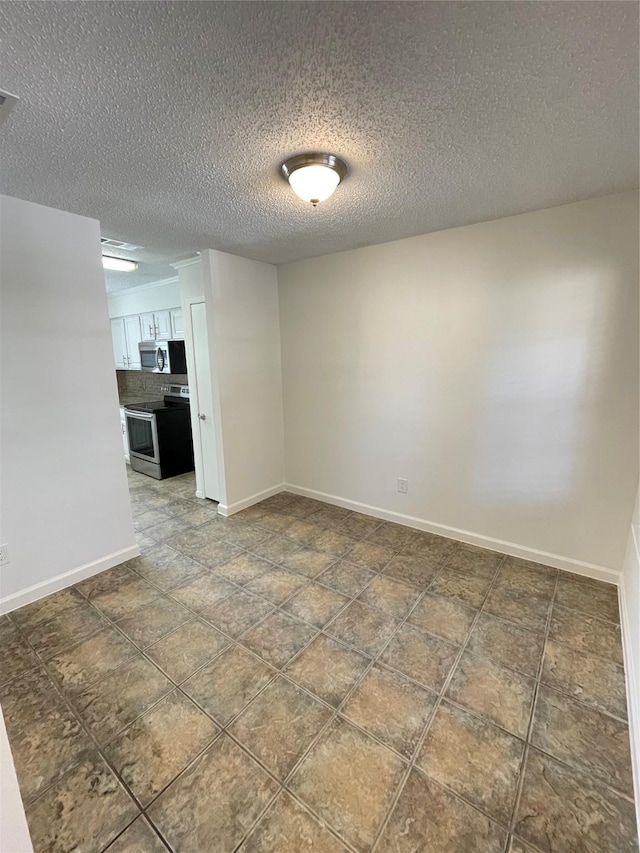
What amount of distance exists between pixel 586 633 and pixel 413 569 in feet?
3.33

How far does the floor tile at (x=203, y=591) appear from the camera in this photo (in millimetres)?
2261

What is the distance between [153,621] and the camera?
211cm

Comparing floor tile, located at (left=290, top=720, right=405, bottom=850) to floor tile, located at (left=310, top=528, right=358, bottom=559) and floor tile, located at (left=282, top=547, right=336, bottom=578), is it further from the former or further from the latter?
floor tile, located at (left=310, top=528, right=358, bottom=559)

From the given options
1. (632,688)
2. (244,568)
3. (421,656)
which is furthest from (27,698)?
(632,688)

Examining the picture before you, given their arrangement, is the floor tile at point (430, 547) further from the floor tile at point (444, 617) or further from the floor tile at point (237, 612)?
the floor tile at point (237, 612)

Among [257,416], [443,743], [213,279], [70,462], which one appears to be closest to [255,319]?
[213,279]

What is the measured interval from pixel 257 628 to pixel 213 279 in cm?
274

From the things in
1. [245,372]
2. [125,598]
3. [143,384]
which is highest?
[245,372]

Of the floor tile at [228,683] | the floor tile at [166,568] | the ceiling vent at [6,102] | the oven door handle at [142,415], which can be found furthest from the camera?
the oven door handle at [142,415]

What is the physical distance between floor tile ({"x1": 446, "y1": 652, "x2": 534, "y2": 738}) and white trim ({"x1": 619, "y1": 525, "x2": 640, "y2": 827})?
0.34 m

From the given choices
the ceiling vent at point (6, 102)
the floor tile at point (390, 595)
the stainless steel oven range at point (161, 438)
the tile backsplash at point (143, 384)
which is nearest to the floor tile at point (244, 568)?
the floor tile at point (390, 595)

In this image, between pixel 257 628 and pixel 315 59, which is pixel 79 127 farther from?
pixel 257 628

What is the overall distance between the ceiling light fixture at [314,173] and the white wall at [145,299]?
2.94 m

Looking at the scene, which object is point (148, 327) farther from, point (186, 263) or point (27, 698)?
point (27, 698)
